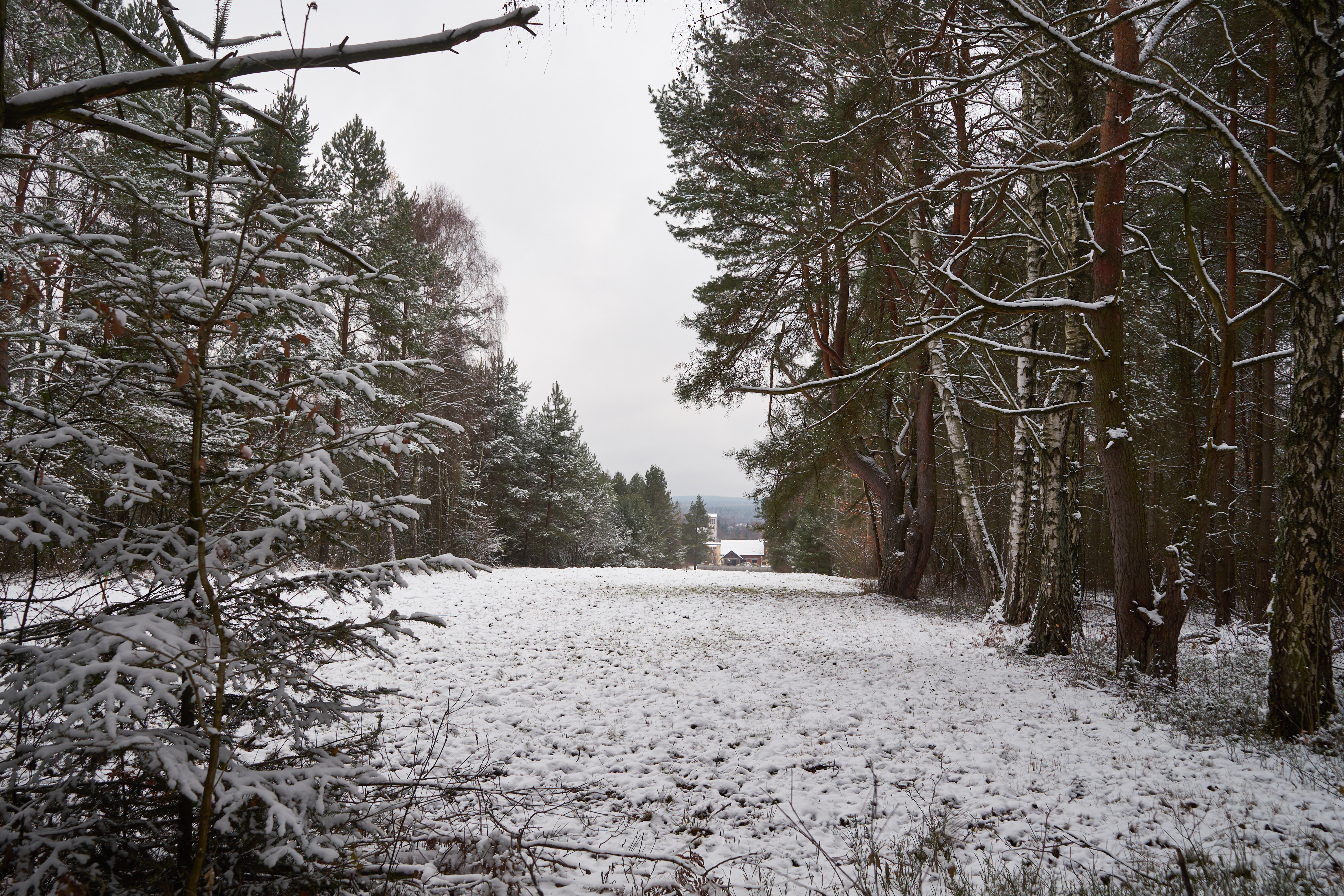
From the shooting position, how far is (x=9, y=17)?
8.42 metres

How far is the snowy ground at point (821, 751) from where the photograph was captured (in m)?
3.21

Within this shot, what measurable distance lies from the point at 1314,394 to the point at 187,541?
638cm

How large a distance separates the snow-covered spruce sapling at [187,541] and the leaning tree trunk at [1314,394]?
5.28 m

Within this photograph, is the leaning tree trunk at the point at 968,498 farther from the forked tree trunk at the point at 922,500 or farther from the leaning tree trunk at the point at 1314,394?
the leaning tree trunk at the point at 1314,394

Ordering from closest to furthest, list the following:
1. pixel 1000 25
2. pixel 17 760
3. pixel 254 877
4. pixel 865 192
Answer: pixel 17 760, pixel 254 877, pixel 1000 25, pixel 865 192

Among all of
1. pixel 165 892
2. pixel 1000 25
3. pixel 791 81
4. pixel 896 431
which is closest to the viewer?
pixel 165 892

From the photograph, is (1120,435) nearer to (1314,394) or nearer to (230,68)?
(1314,394)

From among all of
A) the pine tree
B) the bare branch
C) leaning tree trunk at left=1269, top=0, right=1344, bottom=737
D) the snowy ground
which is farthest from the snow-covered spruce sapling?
the pine tree

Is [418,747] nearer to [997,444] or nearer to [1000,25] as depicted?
[1000,25]

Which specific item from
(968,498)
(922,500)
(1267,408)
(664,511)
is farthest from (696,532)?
(1267,408)

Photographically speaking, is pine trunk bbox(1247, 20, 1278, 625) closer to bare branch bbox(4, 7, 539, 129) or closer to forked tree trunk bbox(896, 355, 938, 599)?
forked tree trunk bbox(896, 355, 938, 599)

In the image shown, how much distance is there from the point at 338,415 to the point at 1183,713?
6.16m

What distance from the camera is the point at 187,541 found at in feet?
7.73

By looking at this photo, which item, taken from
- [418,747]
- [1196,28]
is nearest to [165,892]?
[418,747]
